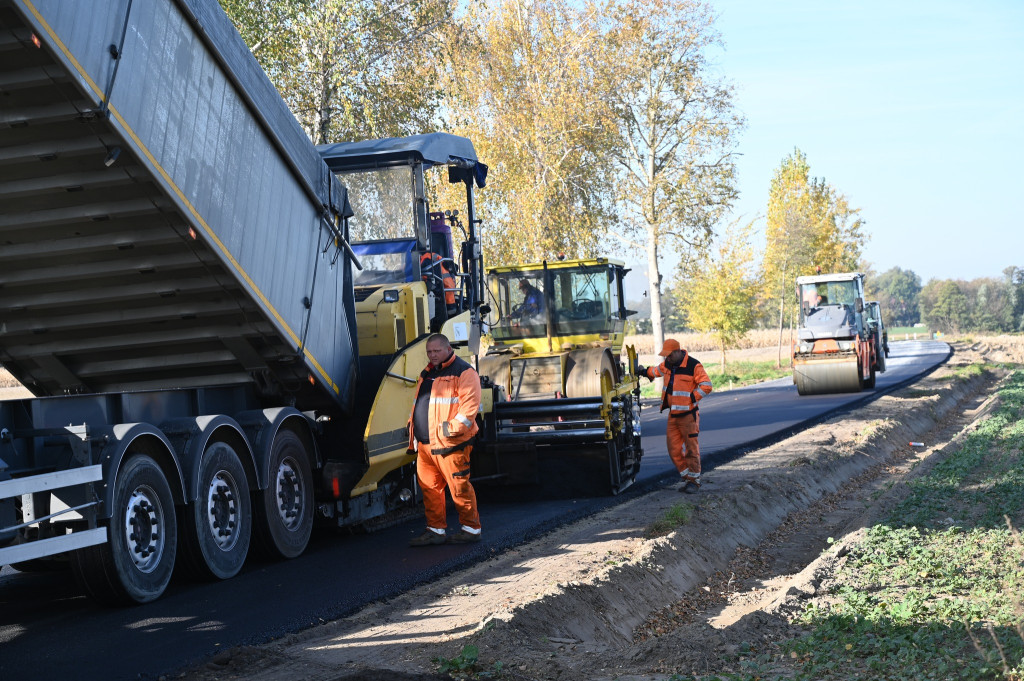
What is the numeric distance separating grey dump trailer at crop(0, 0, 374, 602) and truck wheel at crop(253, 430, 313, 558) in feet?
0.07

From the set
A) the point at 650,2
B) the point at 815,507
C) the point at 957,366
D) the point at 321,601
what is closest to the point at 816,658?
the point at 321,601

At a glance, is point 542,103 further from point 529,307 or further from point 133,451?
point 133,451

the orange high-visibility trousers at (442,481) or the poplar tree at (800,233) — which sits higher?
the poplar tree at (800,233)

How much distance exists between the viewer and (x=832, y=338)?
1040 inches

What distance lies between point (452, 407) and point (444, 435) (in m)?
0.24

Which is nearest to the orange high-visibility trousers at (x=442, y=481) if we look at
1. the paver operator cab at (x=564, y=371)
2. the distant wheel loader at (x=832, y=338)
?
the paver operator cab at (x=564, y=371)

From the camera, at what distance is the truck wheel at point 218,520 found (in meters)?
7.50

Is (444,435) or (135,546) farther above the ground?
(444,435)

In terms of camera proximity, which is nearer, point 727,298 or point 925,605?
point 925,605

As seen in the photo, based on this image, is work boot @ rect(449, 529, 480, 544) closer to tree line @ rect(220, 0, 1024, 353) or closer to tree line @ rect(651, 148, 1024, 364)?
tree line @ rect(220, 0, 1024, 353)

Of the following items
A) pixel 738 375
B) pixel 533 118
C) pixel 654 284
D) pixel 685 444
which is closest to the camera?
pixel 685 444

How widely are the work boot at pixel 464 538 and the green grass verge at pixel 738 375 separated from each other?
22608 millimetres

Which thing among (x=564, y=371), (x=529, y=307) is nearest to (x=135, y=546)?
(x=564, y=371)

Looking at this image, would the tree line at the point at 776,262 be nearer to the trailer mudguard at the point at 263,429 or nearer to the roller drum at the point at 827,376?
the roller drum at the point at 827,376
